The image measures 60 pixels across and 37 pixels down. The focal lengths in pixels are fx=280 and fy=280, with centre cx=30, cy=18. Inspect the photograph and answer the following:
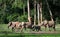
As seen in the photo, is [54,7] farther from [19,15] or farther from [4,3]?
[4,3]

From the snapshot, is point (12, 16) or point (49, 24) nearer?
point (49, 24)

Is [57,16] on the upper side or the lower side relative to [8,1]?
lower

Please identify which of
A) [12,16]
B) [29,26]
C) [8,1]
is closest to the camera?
[29,26]

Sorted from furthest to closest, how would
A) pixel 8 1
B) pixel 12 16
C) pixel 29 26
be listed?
pixel 12 16, pixel 8 1, pixel 29 26

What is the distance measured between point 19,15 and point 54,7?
6374mm

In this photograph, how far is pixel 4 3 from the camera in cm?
4206

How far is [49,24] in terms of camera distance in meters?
26.7

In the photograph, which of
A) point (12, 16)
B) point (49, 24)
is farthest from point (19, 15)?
point (49, 24)

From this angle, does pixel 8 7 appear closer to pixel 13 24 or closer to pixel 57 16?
pixel 57 16

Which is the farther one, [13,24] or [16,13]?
[16,13]

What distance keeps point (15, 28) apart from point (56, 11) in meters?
Result: 22.3

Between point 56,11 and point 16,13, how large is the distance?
672cm

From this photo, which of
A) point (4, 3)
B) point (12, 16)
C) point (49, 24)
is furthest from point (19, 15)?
point (49, 24)

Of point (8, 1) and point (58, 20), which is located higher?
point (8, 1)
